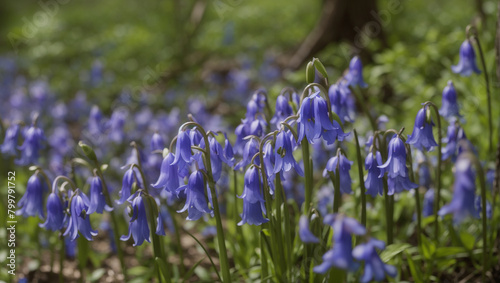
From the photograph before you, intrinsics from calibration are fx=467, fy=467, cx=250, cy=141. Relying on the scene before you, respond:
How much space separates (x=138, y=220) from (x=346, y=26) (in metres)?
5.89

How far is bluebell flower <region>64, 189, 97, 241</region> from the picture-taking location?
240 cm

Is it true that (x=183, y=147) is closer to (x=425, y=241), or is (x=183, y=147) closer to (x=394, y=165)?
(x=394, y=165)

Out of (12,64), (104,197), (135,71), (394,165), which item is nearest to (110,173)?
(104,197)

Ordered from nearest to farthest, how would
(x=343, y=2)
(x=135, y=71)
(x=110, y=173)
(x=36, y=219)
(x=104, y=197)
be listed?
(x=104, y=197) → (x=36, y=219) → (x=110, y=173) → (x=343, y=2) → (x=135, y=71)

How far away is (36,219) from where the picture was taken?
3.65m

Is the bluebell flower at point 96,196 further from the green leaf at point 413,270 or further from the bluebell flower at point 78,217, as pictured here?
the green leaf at point 413,270

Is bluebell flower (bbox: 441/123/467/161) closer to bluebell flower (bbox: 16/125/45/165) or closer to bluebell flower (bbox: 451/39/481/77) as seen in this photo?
bluebell flower (bbox: 451/39/481/77)

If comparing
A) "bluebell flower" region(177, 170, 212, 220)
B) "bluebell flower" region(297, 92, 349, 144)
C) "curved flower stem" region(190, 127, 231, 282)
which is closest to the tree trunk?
"bluebell flower" region(297, 92, 349, 144)

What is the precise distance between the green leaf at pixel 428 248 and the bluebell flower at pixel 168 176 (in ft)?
4.90

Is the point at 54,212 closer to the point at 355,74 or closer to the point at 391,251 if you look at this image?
the point at 391,251

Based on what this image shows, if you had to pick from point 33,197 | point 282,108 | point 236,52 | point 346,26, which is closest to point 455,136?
point 282,108

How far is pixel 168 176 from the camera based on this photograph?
7.51ft

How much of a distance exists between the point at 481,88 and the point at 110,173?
4062 millimetres

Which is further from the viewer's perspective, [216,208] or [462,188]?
[216,208]
